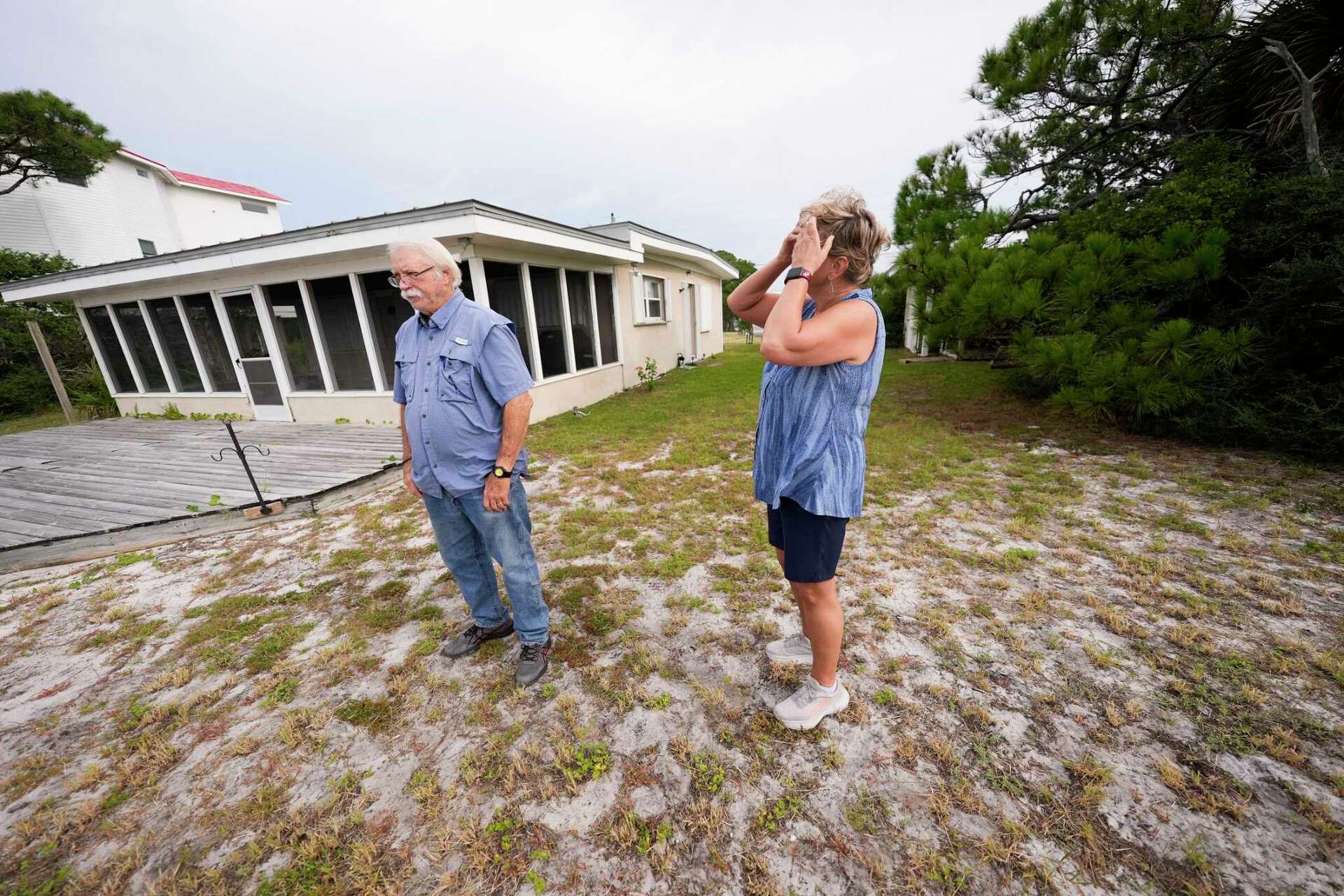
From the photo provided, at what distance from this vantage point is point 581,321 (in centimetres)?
820

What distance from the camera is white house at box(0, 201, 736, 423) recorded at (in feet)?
19.4

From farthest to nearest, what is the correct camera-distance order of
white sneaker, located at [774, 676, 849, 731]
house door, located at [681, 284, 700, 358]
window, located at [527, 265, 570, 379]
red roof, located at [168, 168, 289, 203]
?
red roof, located at [168, 168, 289, 203]
house door, located at [681, 284, 700, 358]
window, located at [527, 265, 570, 379]
white sneaker, located at [774, 676, 849, 731]

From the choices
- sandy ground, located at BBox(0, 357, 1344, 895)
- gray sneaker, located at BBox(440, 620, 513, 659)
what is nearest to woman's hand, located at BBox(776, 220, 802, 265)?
sandy ground, located at BBox(0, 357, 1344, 895)

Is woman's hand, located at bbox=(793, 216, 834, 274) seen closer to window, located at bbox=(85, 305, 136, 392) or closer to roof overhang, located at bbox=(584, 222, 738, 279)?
roof overhang, located at bbox=(584, 222, 738, 279)

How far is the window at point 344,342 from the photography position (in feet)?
22.9

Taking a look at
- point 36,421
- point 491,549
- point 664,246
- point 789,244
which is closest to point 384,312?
point 664,246

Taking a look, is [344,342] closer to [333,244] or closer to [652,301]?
[333,244]

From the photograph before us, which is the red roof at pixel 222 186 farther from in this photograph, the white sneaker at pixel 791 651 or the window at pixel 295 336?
the white sneaker at pixel 791 651

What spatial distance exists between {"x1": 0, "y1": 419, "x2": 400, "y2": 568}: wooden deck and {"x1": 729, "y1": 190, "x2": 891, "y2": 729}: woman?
4.46 m

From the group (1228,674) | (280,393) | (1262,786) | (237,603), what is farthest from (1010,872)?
(280,393)

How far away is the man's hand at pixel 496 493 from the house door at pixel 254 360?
7.77 meters

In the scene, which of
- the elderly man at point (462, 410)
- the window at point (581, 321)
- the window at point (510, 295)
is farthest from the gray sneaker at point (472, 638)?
the window at point (581, 321)

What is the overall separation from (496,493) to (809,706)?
1474mm

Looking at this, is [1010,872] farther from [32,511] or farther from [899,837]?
[32,511]
